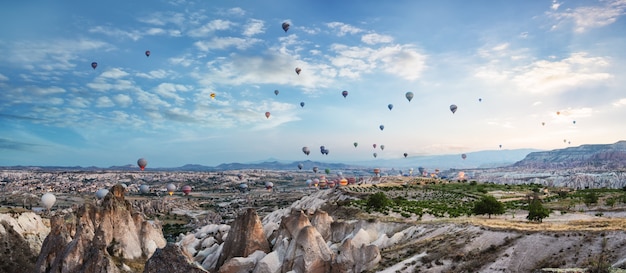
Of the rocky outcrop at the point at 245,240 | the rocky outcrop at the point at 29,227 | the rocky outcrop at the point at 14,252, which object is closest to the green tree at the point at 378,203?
the rocky outcrop at the point at 245,240

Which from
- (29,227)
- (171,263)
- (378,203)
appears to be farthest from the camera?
(378,203)

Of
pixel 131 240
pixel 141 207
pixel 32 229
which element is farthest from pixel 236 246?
pixel 141 207

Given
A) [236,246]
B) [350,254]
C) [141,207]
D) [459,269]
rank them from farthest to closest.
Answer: [141,207] → [236,246] → [350,254] → [459,269]

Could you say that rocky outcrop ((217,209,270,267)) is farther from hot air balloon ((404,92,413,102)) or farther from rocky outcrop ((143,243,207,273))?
hot air balloon ((404,92,413,102))

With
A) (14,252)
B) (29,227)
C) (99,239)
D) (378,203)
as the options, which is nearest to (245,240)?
(99,239)

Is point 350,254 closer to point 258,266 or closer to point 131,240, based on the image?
point 258,266

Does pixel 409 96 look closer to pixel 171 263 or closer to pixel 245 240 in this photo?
pixel 245 240

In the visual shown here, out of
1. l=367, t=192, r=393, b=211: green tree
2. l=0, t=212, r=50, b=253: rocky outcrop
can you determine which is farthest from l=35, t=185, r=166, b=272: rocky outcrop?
l=367, t=192, r=393, b=211: green tree
